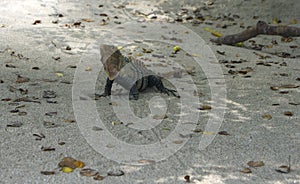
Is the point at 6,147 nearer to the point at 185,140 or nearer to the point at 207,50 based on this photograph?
the point at 185,140

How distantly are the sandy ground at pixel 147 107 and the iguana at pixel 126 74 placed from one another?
0.40 ft

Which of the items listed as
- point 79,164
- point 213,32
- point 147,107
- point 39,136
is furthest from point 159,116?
point 213,32

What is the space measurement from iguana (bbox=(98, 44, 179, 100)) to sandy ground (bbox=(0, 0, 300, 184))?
122mm

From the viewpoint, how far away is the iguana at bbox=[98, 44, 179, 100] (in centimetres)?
535

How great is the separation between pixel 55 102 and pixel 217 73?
244 cm

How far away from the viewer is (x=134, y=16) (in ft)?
35.5

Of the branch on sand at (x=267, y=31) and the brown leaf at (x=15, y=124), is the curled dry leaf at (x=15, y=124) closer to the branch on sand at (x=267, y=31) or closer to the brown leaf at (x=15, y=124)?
the brown leaf at (x=15, y=124)

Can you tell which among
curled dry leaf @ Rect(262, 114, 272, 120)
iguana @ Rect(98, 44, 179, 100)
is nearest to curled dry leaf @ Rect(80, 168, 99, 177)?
iguana @ Rect(98, 44, 179, 100)

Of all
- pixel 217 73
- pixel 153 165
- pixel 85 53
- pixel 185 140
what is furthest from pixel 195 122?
pixel 85 53

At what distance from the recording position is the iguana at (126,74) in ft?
17.6

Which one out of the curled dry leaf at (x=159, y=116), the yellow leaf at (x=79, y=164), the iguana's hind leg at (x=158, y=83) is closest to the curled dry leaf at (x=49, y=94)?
the iguana's hind leg at (x=158, y=83)

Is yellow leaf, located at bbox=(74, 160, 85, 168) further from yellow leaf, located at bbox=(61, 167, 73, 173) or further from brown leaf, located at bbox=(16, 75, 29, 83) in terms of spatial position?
brown leaf, located at bbox=(16, 75, 29, 83)

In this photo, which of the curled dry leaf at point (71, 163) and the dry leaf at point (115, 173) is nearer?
the dry leaf at point (115, 173)

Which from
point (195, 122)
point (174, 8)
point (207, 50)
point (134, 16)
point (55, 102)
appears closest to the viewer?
point (195, 122)
